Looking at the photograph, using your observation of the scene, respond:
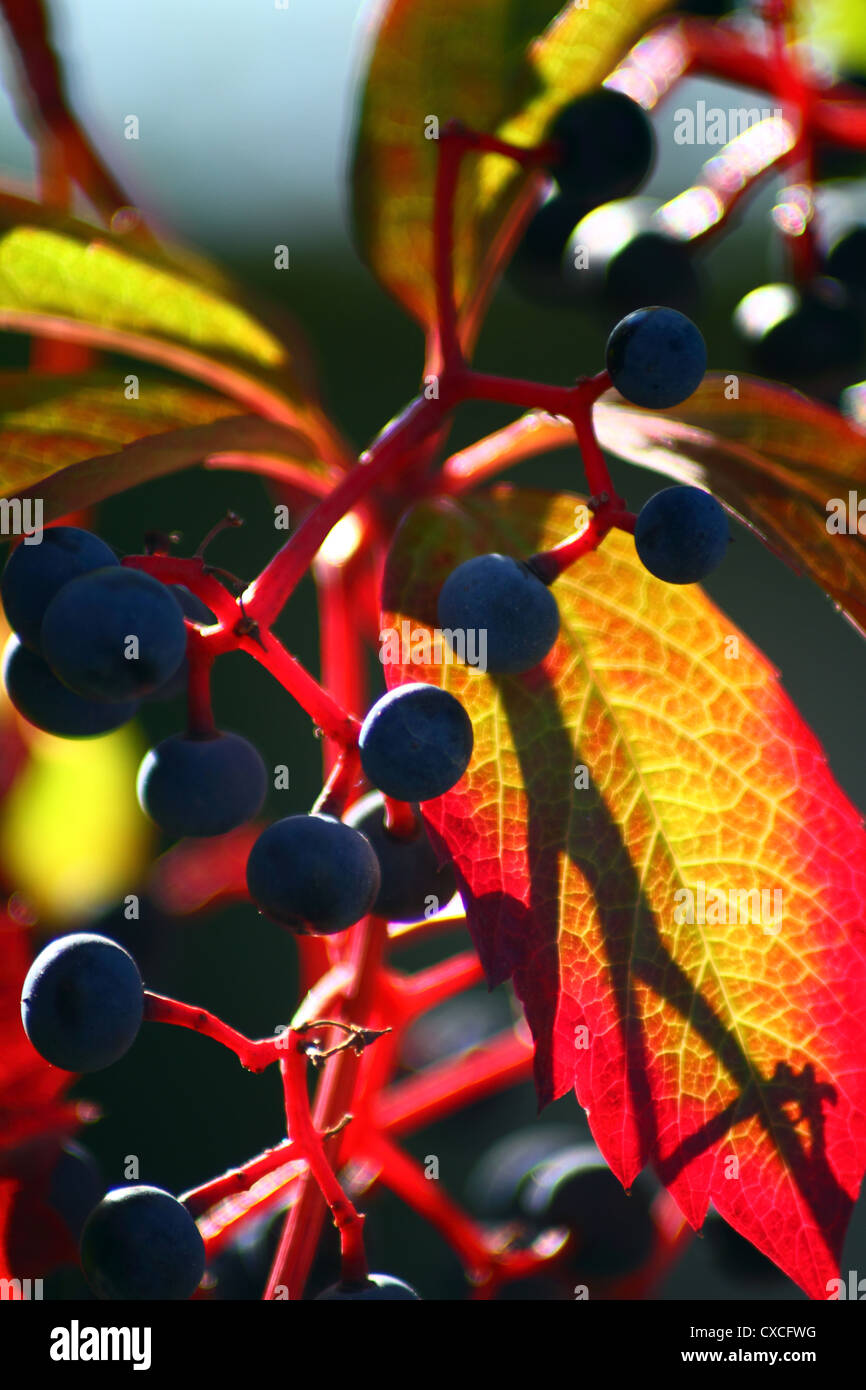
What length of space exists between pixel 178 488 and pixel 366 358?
934 millimetres

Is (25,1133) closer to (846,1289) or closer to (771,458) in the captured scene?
(846,1289)

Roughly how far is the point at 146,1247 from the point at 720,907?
32 cm

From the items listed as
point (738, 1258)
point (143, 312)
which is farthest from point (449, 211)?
point (738, 1258)

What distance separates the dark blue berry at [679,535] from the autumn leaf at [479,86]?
364 mm

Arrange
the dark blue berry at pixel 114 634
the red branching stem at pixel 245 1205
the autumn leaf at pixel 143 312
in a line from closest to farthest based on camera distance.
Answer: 1. the dark blue berry at pixel 114 634
2. the red branching stem at pixel 245 1205
3. the autumn leaf at pixel 143 312

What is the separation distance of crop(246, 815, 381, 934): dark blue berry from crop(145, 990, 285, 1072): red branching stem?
0.08 meters

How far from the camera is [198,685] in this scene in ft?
1.96

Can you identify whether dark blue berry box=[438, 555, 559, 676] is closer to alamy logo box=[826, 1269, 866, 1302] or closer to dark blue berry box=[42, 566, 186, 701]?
dark blue berry box=[42, 566, 186, 701]

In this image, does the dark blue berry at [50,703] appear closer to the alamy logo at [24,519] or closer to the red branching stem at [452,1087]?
the alamy logo at [24,519]

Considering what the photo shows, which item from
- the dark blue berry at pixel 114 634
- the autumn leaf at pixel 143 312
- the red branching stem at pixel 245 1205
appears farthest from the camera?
the autumn leaf at pixel 143 312

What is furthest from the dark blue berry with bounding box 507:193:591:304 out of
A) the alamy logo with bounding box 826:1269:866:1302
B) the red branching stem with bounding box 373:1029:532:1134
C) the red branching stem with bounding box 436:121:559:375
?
the alamy logo with bounding box 826:1269:866:1302

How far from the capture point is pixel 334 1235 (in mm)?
752

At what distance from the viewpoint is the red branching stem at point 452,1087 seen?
0.88m

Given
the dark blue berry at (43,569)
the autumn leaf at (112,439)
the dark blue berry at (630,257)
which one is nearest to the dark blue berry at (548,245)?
the dark blue berry at (630,257)
